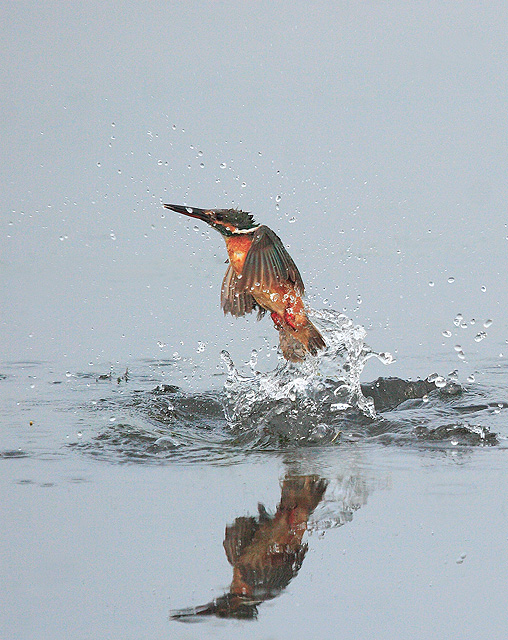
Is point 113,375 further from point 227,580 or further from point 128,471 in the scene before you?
point 227,580

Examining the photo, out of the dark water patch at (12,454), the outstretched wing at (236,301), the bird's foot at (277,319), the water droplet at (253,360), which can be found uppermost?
the outstretched wing at (236,301)

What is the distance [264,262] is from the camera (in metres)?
6.01

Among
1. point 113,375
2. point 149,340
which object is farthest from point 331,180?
point 113,375

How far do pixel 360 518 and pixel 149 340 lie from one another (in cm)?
393

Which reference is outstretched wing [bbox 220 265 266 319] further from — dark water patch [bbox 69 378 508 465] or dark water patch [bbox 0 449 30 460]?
dark water patch [bbox 0 449 30 460]

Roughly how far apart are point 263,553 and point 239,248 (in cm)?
298

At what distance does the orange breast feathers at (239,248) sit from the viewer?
20.5 feet

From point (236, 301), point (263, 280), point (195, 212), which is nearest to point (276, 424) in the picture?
point (263, 280)

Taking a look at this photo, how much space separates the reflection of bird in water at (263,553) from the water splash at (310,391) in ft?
4.15

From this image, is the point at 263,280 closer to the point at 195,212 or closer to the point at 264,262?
the point at 264,262

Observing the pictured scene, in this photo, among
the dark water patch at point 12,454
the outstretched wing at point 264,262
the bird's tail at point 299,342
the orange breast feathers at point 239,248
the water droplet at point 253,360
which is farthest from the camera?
the water droplet at point 253,360

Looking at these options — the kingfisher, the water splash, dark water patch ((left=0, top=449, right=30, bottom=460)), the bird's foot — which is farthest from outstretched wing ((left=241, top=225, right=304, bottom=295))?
dark water patch ((left=0, top=449, right=30, bottom=460))

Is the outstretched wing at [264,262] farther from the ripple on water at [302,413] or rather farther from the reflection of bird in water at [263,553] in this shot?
the reflection of bird in water at [263,553]

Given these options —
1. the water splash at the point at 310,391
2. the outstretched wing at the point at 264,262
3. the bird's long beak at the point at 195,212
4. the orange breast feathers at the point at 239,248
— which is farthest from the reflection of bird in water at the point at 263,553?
the bird's long beak at the point at 195,212
